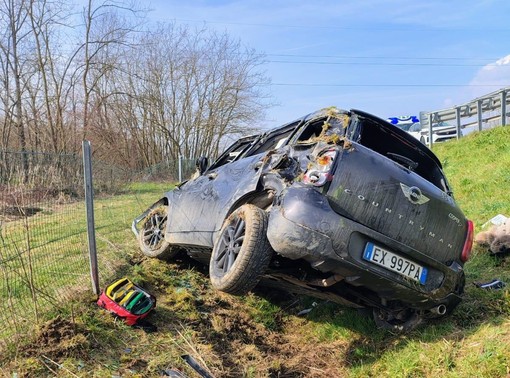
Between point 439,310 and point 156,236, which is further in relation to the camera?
point 156,236

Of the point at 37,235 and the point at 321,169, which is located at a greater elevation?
the point at 321,169

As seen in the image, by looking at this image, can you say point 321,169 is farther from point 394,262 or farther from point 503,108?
point 503,108

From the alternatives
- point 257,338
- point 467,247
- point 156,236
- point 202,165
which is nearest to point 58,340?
point 257,338

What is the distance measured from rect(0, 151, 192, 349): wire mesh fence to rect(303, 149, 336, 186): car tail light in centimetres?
226

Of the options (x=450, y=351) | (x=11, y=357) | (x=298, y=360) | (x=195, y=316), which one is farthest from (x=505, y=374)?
(x=11, y=357)

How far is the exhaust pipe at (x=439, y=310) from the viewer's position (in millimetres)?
3696

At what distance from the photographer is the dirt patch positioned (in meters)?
3.28

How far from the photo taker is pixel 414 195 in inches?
132

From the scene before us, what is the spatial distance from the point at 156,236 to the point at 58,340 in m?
2.53

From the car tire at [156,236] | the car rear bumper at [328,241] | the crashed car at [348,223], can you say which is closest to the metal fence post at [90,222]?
the crashed car at [348,223]

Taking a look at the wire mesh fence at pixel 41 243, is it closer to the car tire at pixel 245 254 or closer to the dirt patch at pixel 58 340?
the dirt patch at pixel 58 340

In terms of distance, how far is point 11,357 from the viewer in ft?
10.4

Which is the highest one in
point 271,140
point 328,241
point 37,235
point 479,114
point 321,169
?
point 479,114

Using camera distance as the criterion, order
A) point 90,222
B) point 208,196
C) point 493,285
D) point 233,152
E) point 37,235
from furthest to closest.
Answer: point 233,152 → point 37,235 → point 208,196 → point 493,285 → point 90,222
